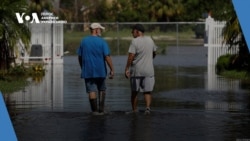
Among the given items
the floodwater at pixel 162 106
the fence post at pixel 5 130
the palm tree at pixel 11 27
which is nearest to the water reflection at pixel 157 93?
the floodwater at pixel 162 106

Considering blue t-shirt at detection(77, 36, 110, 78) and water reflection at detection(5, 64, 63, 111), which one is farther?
water reflection at detection(5, 64, 63, 111)

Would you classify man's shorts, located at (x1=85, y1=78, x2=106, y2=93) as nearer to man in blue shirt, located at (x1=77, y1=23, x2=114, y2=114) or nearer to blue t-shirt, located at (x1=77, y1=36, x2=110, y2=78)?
man in blue shirt, located at (x1=77, y1=23, x2=114, y2=114)

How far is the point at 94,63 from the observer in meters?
14.8

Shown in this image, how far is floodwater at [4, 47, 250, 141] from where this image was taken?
1227cm

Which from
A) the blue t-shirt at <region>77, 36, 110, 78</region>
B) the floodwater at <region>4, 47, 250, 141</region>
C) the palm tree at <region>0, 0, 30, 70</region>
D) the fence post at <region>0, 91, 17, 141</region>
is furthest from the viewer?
the palm tree at <region>0, 0, 30, 70</region>

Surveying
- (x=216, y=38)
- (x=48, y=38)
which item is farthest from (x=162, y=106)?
(x=48, y=38)

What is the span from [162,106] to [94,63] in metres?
2.41

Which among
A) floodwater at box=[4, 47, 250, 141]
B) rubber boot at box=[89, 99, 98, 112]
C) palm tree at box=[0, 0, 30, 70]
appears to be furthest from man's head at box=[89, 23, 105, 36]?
palm tree at box=[0, 0, 30, 70]

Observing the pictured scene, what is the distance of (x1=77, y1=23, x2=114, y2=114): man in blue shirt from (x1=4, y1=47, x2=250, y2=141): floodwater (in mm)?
430

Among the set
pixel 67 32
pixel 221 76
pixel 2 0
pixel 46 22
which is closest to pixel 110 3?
pixel 67 32

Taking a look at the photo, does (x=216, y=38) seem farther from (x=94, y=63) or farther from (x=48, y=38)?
(x=94, y=63)

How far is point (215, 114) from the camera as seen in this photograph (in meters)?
14.9

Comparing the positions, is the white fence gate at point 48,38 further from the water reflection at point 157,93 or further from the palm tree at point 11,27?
the palm tree at point 11,27

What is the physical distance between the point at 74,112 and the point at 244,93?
586cm
